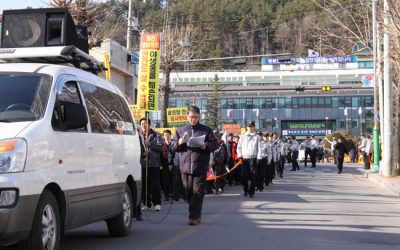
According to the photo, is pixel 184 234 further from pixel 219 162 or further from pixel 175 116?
pixel 175 116

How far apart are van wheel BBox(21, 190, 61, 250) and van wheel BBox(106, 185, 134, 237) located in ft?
7.84

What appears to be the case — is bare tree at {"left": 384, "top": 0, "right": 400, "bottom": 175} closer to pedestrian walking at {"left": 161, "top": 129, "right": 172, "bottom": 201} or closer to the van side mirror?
pedestrian walking at {"left": 161, "top": 129, "right": 172, "bottom": 201}

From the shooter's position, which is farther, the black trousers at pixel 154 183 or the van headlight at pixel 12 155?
the black trousers at pixel 154 183

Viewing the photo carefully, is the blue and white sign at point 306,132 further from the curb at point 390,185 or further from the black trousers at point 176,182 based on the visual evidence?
the black trousers at point 176,182

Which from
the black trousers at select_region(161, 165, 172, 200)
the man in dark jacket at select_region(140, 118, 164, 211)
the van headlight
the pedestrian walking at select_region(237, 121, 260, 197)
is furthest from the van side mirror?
the pedestrian walking at select_region(237, 121, 260, 197)

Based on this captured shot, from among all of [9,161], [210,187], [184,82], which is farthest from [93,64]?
[184,82]

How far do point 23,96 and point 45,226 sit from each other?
1395mm

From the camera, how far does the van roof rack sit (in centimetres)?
794

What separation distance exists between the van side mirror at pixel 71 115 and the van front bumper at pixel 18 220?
1026 mm

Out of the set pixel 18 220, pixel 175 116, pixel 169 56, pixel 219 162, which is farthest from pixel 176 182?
pixel 169 56

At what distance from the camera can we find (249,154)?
17.3 metres

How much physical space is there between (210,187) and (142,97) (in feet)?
12.2

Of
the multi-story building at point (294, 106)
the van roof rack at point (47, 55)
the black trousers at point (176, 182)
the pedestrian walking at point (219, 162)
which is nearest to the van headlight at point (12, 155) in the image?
the van roof rack at point (47, 55)

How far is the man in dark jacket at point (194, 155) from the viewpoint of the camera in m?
10.6
